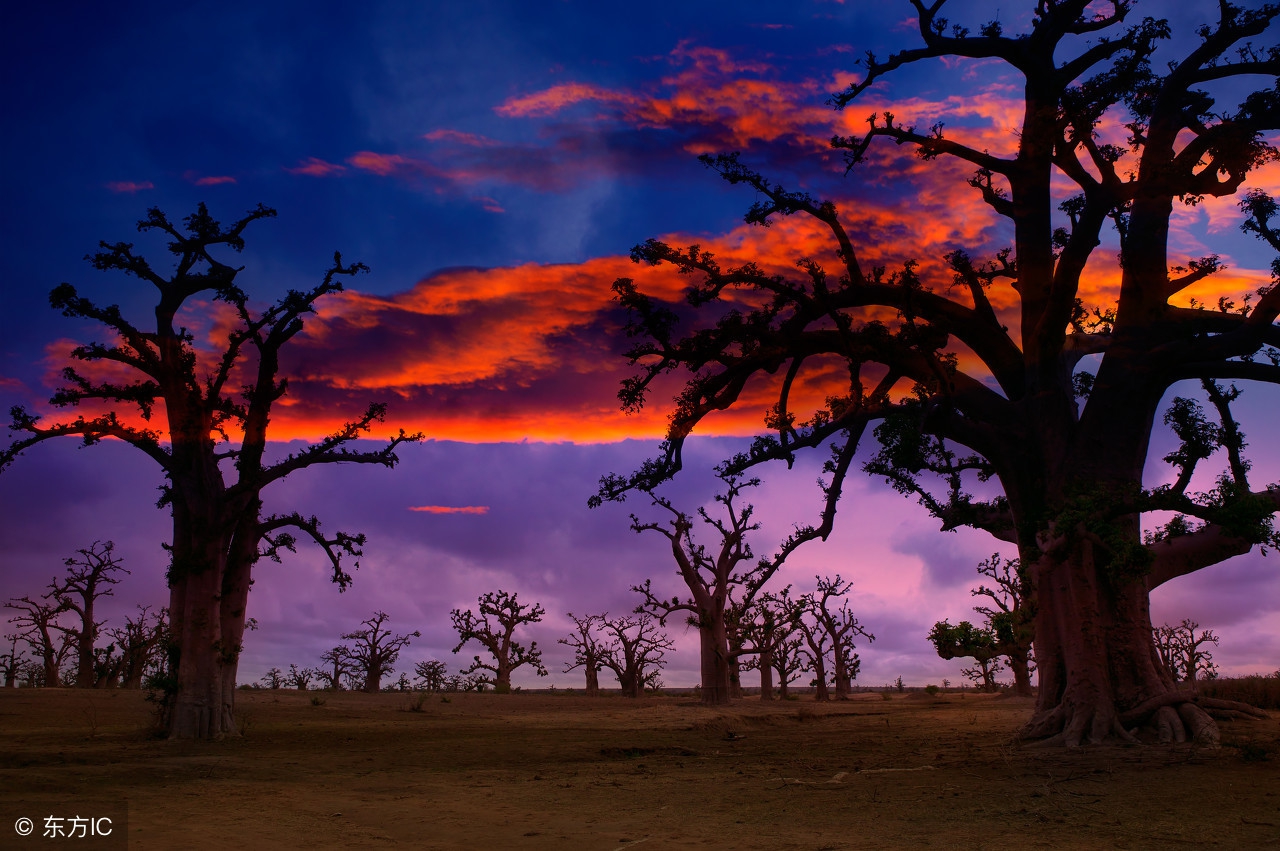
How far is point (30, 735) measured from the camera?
1750cm

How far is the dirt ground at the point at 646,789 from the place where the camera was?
24.9 feet

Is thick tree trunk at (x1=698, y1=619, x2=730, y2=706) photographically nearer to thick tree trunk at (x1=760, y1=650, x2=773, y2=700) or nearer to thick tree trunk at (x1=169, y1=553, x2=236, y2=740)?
thick tree trunk at (x1=760, y1=650, x2=773, y2=700)

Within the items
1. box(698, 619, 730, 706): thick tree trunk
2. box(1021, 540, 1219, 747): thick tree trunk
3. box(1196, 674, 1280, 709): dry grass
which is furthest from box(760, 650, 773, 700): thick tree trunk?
box(1021, 540, 1219, 747): thick tree trunk

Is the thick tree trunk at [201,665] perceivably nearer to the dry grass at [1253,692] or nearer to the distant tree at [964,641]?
the distant tree at [964,641]

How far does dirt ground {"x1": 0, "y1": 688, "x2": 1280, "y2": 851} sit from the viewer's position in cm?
758

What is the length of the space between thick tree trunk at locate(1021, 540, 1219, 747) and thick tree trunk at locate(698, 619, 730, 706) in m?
17.8

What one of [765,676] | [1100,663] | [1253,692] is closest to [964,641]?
[1100,663]

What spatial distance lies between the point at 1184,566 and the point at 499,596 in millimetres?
39471

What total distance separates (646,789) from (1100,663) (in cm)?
807

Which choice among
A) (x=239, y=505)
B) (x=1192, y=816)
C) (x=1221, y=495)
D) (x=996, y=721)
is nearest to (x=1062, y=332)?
(x=1221, y=495)

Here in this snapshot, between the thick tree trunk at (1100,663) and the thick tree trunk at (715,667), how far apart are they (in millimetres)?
17758

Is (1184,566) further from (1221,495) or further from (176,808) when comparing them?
(176,808)

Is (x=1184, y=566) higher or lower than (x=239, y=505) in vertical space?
lower

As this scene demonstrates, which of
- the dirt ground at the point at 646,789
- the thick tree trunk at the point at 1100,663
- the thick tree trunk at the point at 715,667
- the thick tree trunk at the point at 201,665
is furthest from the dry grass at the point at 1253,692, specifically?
the thick tree trunk at the point at 201,665
